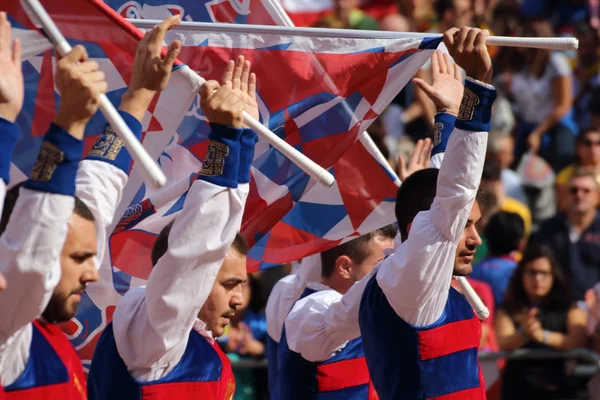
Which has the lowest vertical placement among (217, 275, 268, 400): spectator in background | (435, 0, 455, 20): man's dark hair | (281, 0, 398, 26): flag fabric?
(217, 275, 268, 400): spectator in background

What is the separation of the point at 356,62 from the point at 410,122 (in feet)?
20.6

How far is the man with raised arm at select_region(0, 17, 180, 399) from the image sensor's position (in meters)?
3.53

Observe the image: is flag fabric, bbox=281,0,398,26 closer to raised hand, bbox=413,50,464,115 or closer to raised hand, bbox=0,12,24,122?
raised hand, bbox=413,50,464,115

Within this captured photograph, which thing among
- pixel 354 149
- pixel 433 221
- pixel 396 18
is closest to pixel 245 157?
pixel 433 221

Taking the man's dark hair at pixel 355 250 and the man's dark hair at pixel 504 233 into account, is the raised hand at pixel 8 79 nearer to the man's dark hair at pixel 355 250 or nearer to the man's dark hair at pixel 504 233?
the man's dark hair at pixel 355 250

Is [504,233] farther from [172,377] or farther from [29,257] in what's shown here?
[29,257]

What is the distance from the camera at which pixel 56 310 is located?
3861 mm

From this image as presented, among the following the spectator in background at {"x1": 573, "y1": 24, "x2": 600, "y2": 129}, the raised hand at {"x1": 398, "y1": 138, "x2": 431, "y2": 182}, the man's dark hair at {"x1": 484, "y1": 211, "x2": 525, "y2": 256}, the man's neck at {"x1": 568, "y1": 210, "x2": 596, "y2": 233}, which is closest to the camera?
the raised hand at {"x1": 398, "y1": 138, "x2": 431, "y2": 182}

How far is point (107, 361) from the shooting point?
4320 mm

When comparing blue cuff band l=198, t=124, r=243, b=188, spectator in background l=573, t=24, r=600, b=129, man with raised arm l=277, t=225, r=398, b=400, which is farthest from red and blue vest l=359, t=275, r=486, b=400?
spectator in background l=573, t=24, r=600, b=129

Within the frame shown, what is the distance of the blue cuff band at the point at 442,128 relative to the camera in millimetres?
5395

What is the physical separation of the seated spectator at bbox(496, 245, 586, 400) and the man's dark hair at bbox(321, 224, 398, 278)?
7.14 feet

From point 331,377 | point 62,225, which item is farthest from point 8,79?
point 331,377

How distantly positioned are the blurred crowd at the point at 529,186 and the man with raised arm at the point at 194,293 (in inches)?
64.9
